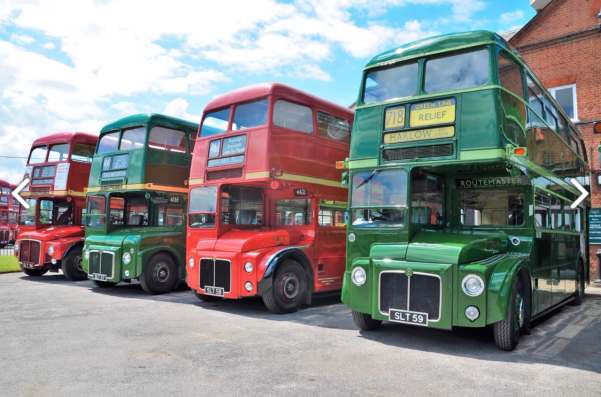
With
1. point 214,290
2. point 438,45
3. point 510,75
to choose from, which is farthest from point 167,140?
point 510,75

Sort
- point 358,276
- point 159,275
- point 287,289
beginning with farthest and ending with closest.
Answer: point 159,275 → point 287,289 → point 358,276

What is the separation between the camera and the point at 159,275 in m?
10.8

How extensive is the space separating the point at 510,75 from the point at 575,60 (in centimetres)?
941

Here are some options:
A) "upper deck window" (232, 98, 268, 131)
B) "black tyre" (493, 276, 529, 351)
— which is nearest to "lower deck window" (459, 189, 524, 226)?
"black tyre" (493, 276, 529, 351)

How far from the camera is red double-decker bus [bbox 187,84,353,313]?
8.30 meters

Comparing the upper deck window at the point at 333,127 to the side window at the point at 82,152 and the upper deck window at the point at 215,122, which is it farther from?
the side window at the point at 82,152

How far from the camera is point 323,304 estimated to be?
9.43 meters

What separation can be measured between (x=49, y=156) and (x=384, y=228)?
11383 millimetres

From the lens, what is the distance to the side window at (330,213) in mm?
9375

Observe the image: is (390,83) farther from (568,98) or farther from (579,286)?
(568,98)

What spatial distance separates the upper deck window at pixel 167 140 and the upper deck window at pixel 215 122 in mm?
1925

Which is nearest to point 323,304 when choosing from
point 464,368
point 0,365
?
point 464,368

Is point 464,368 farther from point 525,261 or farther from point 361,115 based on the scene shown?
point 361,115

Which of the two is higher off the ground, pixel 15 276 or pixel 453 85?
pixel 453 85
